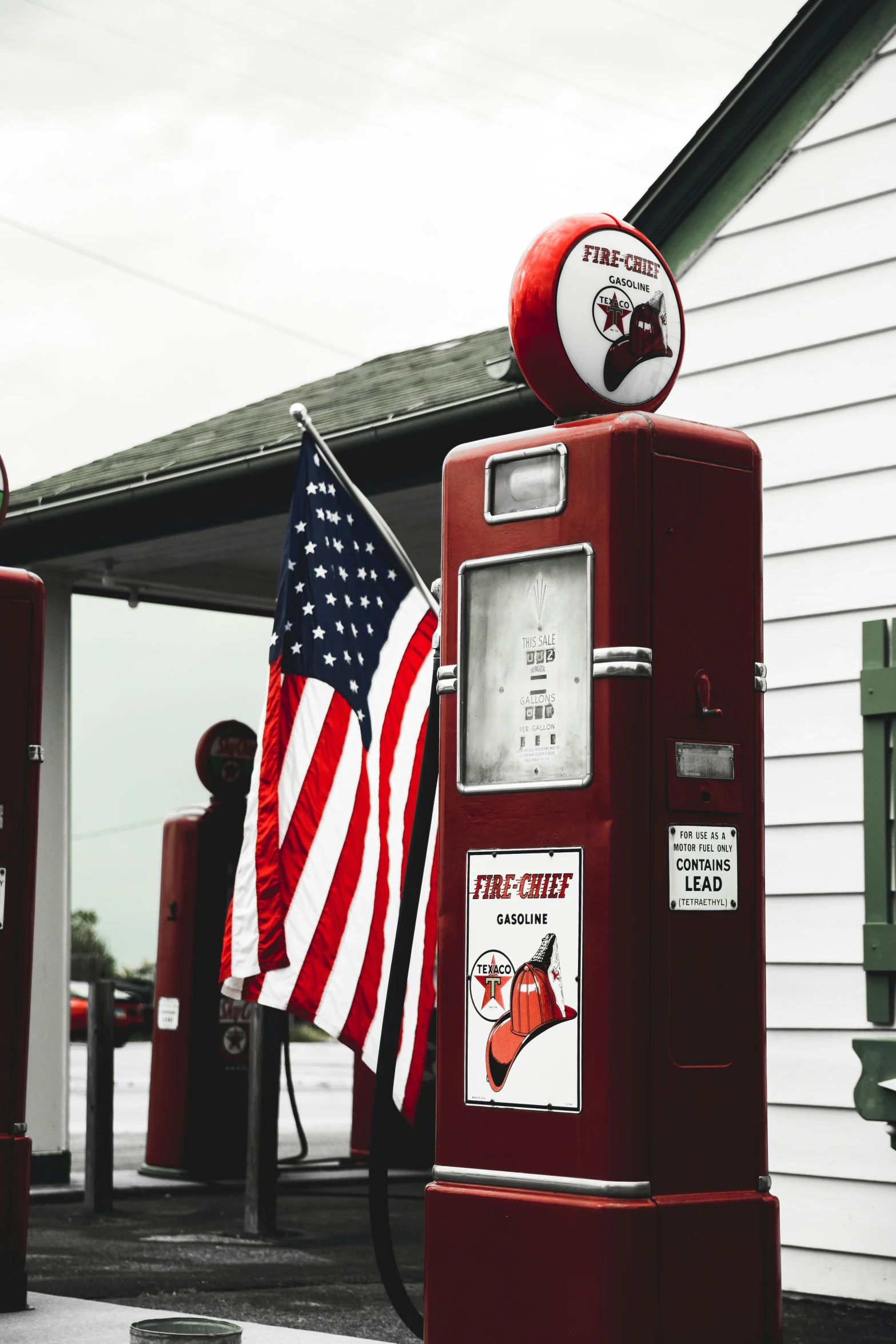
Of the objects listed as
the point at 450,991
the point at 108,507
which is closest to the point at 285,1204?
the point at 108,507

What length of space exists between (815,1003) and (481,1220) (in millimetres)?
3204

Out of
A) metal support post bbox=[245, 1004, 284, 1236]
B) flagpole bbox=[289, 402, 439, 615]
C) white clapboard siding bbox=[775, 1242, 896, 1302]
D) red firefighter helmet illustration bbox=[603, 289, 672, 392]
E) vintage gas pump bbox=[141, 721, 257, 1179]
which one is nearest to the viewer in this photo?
red firefighter helmet illustration bbox=[603, 289, 672, 392]

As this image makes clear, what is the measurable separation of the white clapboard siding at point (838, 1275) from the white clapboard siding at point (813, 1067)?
531 mm

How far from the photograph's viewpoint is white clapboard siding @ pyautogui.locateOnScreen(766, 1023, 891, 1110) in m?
6.55

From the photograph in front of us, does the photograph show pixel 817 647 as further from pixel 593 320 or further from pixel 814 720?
pixel 593 320

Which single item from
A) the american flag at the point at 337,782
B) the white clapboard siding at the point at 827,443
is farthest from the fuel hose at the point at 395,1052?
the white clapboard siding at the point at 827,443

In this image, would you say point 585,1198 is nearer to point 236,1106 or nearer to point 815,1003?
point 815,1003

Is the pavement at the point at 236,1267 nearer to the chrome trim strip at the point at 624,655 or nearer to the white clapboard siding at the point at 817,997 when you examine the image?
the white clapboard siding at the point at 817,997

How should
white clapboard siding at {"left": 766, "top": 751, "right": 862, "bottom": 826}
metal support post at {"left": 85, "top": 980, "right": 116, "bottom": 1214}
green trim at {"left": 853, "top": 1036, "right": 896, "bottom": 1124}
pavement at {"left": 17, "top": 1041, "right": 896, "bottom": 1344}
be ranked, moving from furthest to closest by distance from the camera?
metal support post at {"left": 85, "top": 980, "right": 116, "bottom": 1214}, white clapboard siding at {"left": 766, "top": 751, "right": 862, "bottom": 826}, pavement at {"left": 17, "top": 1041, "right": 896, "bottom": 1344}, green trim at {"left": 853, "top": 1036, "right": 896, "bottom": 1124}

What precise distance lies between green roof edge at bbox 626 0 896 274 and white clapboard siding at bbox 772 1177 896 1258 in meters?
3.68

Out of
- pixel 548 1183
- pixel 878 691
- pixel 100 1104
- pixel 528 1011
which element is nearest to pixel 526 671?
pixel 528 1011

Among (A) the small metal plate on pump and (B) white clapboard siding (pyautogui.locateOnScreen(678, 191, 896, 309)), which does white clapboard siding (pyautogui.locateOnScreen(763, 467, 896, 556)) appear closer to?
(B) white clapboard siding (pyautogui.locateOnScreen(678, 191, 896, 309))

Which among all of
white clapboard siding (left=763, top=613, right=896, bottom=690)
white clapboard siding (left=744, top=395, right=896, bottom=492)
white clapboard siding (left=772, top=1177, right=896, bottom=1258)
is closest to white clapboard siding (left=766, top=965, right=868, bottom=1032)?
white clapboard siding (left=772, top=1177, right=896, bottom=1258)

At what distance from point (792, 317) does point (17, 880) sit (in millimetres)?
3645
